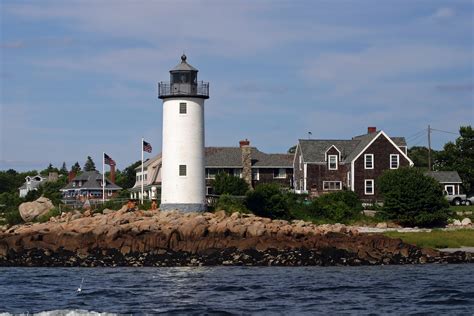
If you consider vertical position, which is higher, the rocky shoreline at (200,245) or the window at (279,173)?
the window at (279,173)

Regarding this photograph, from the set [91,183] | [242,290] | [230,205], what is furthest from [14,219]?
[242,290]

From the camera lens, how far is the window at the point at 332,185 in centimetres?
6388

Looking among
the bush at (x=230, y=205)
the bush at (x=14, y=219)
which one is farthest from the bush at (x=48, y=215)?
the bush at (x=230, y=205)

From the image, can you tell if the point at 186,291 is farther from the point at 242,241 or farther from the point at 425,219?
the point at 425,219

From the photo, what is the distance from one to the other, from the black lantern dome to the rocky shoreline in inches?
→ 280

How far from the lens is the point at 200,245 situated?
130ft

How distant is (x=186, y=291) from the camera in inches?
1121

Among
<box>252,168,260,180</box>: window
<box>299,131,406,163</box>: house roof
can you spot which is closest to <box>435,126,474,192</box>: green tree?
<box>299,131,406,163</box>: house roof

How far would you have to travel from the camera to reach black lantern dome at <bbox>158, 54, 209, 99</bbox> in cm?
4747

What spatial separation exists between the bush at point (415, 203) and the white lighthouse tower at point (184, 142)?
10.5 metres

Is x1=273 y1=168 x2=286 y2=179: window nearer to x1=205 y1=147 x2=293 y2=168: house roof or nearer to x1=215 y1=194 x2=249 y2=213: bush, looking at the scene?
x1=205 y1=147 x2=293 y2=168: house roof

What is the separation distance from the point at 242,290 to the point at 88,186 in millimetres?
59820

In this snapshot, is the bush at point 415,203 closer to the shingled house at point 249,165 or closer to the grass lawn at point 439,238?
the grass lawn at point 439,238

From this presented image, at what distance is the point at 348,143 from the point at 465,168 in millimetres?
11486
